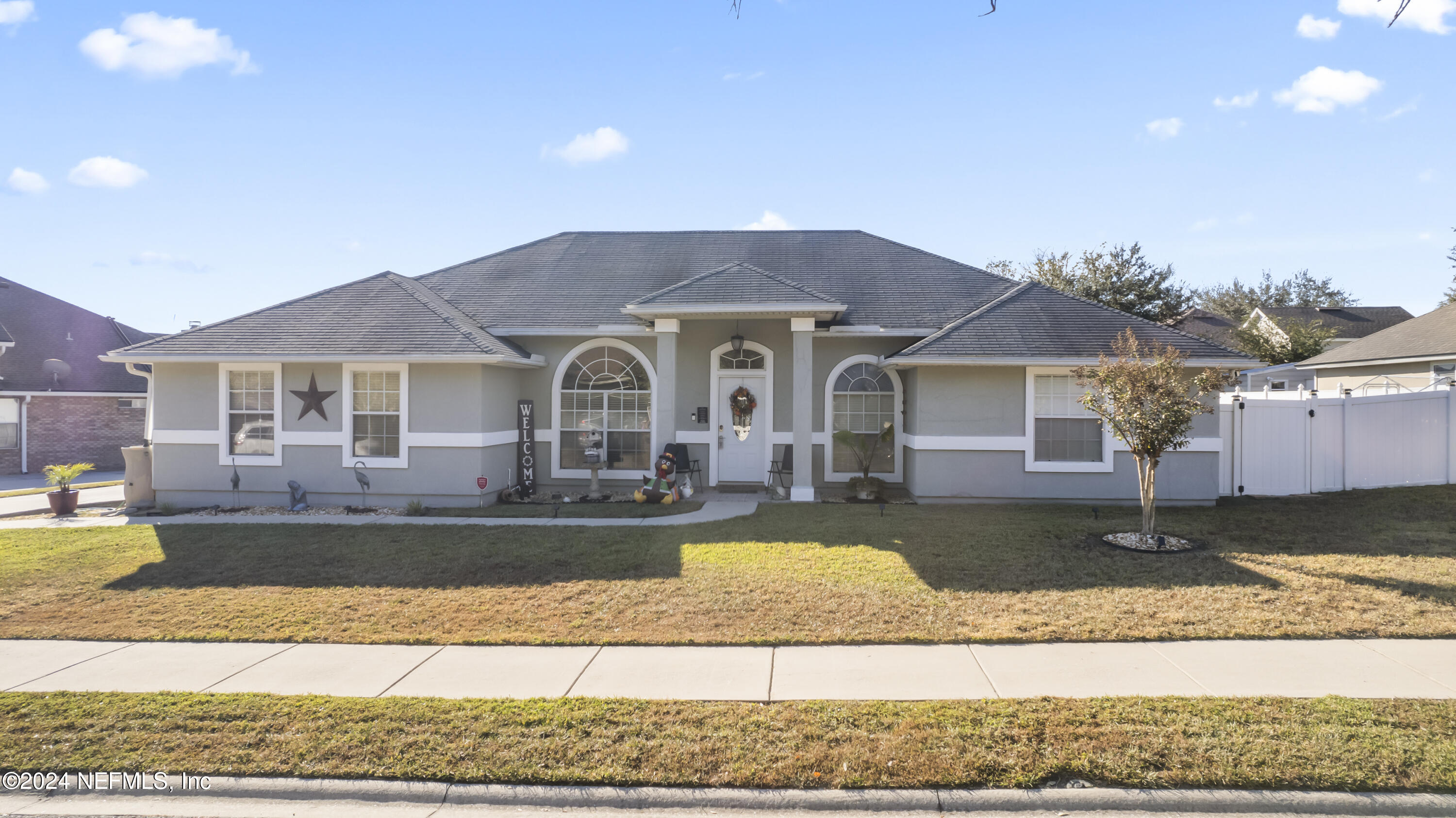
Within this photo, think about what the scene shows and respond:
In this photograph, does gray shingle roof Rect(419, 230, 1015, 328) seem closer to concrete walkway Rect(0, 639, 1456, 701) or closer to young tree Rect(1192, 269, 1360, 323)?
concrete walkway Rect(0, 639, 1456, 701)

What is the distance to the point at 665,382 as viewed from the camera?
12.7m

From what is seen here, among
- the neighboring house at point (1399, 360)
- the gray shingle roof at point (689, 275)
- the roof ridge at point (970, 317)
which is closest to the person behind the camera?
the roof ridge at point (970, 317)

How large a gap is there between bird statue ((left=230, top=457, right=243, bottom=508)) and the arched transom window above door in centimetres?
887

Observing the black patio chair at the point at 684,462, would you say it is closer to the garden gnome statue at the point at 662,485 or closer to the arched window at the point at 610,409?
the garden gnome statue at the point at 662,485

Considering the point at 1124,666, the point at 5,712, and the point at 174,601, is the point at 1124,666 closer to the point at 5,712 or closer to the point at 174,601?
the point at 5,712

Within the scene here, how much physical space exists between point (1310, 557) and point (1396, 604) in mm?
1842

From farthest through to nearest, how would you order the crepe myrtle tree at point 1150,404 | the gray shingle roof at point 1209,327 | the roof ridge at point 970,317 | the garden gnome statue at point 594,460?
the gray shingle roof at point 1209,327 < the garden gnome statue at point 594,460 < the roof ridge at point 970,317 < the crepe myrtle tree at point 1150,404

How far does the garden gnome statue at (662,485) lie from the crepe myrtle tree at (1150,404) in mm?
6914

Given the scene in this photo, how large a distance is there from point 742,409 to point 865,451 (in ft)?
8.16

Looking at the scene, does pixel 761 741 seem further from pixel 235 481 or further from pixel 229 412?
pixel 229 412

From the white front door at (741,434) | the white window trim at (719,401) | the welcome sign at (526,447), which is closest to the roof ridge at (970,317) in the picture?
the white window trim at (719,401)

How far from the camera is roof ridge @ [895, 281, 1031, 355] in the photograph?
1230 centimetres

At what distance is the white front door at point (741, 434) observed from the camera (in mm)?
13922

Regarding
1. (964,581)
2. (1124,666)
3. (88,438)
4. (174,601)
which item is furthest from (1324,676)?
(88,438)
